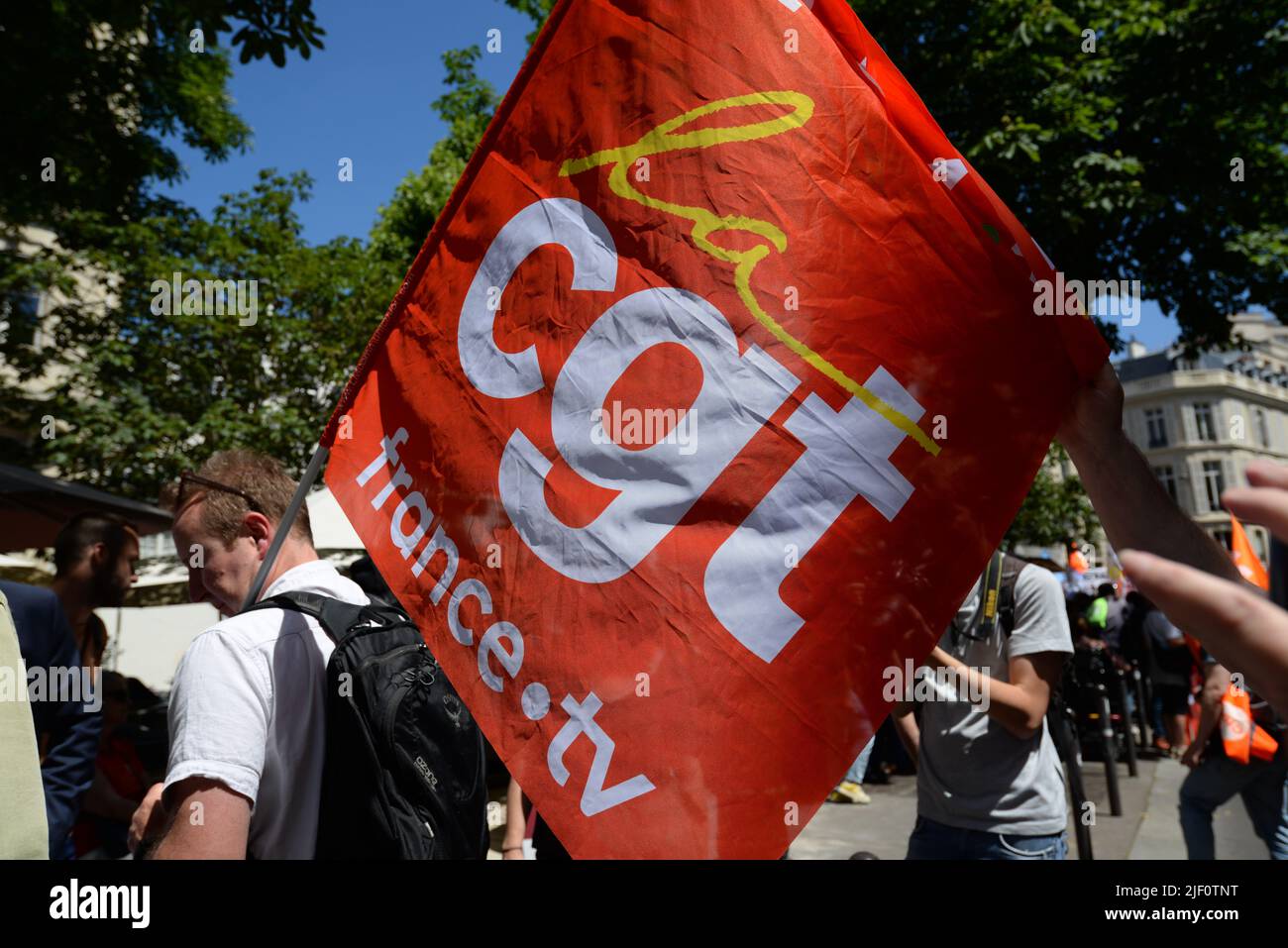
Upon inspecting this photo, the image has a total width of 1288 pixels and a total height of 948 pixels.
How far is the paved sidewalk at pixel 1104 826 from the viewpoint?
6313mm

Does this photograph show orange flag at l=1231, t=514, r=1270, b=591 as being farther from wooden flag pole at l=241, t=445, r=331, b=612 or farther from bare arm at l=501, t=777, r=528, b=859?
wooden flag pole at l=241, t=445, r=331, b=612

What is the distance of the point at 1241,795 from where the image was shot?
435cm

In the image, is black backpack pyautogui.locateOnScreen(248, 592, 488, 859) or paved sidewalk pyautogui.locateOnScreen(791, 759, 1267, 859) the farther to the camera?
paved sidewalk pyautogui.locateOnScreen(791, 759, 1267, 859)

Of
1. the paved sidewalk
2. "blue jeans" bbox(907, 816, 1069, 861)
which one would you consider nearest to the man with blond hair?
"blue jeans" bbox(907, 816, 1069, 861)

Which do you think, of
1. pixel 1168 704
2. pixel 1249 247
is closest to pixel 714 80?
pixel 1168 704

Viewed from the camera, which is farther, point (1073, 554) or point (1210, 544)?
point (1073, 554)

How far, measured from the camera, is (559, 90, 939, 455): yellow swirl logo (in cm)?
171

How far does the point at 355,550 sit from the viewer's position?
910cm

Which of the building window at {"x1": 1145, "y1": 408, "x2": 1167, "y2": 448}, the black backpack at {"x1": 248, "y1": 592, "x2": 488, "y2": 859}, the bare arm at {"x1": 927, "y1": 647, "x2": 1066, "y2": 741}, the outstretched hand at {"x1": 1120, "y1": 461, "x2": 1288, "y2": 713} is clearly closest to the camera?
the outstretched hand at {"x1": 1120, "y1": 461, "x2": 1288, "y2": 713}

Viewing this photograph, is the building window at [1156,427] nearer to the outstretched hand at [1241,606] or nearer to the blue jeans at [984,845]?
the blue jeans at [984,845]

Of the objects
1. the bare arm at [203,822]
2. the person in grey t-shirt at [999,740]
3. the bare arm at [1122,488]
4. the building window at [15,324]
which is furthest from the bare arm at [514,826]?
the building window at [15,324]

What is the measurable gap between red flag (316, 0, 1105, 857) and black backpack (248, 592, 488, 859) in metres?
0.15

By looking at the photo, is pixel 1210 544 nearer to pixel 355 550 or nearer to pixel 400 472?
pixel 400 472
